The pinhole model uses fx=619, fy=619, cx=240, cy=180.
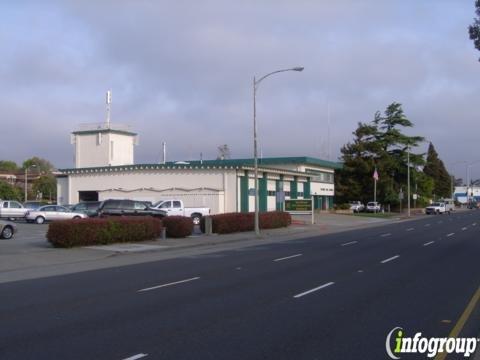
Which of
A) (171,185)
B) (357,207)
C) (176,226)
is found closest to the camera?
(176,226)

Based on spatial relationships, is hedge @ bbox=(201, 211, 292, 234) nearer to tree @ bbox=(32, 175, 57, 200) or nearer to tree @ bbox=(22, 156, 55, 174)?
tree @ bbox=(32, 175, 57, 200)

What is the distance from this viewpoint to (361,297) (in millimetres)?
12484

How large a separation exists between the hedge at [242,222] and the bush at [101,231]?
18.6 ft

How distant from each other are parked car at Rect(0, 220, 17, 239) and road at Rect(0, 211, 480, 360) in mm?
12759

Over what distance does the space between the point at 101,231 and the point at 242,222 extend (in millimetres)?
12639

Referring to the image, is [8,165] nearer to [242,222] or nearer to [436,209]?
[436,209]

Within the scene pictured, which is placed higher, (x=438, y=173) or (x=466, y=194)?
(x=438, y=173)

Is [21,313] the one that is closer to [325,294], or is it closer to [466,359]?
[325,294]

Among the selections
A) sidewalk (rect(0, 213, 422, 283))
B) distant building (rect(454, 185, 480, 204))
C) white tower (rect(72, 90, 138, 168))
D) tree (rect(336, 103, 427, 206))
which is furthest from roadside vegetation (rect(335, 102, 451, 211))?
distant building (rect(454, 185, 480, 204))

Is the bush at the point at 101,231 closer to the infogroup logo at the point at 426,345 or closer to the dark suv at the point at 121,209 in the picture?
the dark suv at the point at 121,209

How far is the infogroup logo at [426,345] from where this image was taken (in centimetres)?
810

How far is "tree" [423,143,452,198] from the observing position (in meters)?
139

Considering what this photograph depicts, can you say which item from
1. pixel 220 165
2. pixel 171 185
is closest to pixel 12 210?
pixel 171 185

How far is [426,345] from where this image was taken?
841cm
